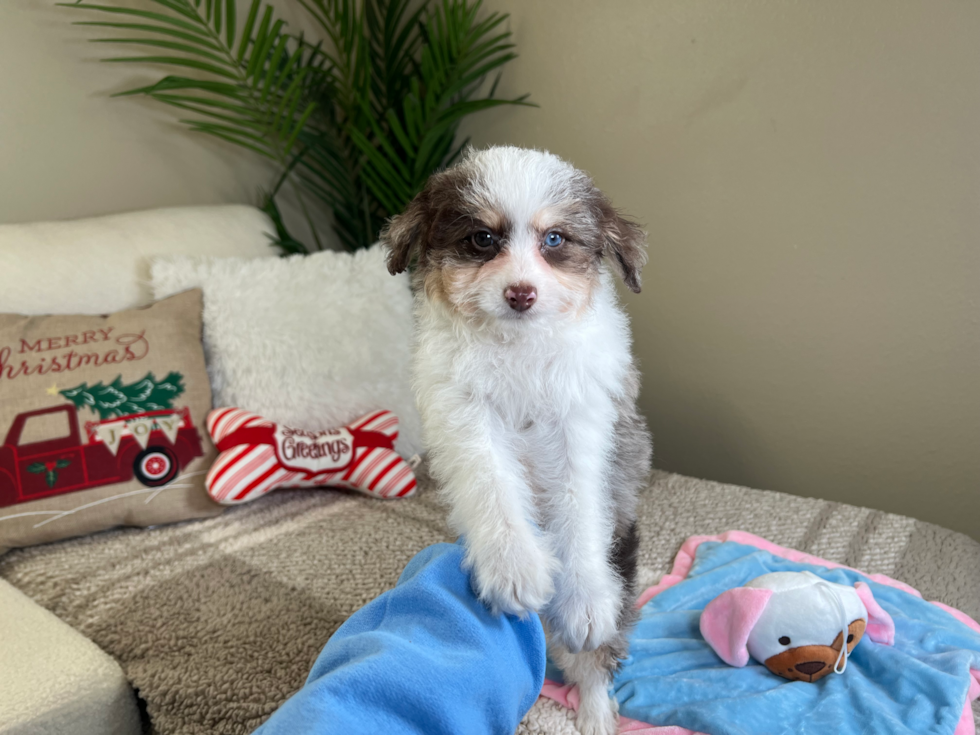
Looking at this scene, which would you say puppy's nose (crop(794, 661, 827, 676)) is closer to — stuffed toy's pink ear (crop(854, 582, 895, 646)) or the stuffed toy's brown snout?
the stuffed toy's brown snout

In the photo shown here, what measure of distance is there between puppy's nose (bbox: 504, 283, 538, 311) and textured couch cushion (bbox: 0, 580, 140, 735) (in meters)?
0.88

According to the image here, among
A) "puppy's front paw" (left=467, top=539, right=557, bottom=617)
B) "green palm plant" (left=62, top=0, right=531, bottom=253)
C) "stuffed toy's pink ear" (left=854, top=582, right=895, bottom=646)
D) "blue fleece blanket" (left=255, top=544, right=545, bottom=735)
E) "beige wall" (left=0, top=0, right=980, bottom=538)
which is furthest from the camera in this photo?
"green palm plant" (left=62, top=0, right=531, bottom=253)

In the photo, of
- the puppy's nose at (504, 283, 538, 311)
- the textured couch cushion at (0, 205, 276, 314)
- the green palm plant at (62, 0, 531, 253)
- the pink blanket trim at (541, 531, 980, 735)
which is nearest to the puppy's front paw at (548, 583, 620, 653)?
the pink blanket trim at (541, 531, 980, 735)

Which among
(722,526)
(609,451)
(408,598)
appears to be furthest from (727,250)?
(408,598)

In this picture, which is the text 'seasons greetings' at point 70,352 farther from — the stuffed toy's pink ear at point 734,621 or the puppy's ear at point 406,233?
the stuffed toy's pink ear at point 734,621

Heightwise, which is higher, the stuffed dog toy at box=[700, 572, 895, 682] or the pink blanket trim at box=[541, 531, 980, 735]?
the stuffed dog toy at box=[700, 572, 895, 682]

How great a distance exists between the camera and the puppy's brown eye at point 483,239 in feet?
2.74

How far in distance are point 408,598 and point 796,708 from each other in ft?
1.95

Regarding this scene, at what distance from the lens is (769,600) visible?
96cm

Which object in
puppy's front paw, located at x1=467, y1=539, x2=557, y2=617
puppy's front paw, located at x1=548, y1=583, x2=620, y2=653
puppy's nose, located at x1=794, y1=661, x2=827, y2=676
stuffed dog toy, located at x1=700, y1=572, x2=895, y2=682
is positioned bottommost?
puppy's nose, located at x1=794, y1=661, x2=827, y2=676

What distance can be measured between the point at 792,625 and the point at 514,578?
0.50m

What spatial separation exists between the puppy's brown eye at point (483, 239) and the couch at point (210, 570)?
0.67 metres

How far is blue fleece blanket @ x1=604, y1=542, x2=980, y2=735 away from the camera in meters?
0.88

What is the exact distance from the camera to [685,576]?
1.29 metres
